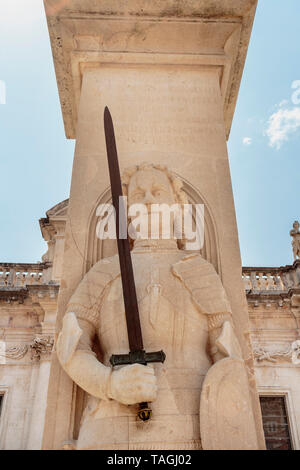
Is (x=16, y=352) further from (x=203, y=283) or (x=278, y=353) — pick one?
(x=203, y=283)

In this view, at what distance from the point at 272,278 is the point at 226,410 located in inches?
522

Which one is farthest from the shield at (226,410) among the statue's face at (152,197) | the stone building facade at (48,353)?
the stone building facade at (48,353)

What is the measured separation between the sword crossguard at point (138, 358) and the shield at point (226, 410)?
0.32m

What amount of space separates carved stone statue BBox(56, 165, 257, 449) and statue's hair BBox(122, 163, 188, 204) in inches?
8.5

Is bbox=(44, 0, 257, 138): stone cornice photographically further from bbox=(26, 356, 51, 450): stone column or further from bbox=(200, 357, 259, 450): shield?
bbox=(26, 356, 51, 450): stone column

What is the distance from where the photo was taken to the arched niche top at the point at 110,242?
386 cm

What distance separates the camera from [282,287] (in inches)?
603

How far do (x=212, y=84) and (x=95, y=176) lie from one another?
165cm

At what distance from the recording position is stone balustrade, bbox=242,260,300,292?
600 inches

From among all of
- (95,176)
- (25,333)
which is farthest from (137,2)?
(25,333)
